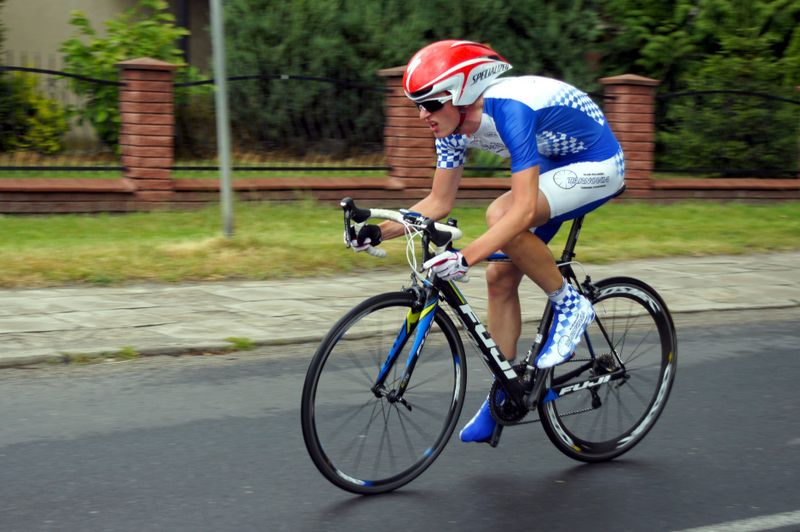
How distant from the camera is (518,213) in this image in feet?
13.6

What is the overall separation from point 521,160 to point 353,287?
15.9 ft

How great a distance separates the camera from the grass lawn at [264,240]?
9.04m

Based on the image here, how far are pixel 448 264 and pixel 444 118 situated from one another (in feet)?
2.07

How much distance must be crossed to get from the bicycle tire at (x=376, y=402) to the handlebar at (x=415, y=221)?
28 cm

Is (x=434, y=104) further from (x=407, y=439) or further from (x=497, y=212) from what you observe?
(x=407, y=439)

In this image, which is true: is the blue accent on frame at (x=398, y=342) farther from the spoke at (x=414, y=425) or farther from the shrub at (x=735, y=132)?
the shrub at (x=735, y=132)

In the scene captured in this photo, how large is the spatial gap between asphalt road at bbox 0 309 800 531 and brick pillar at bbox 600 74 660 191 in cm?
820

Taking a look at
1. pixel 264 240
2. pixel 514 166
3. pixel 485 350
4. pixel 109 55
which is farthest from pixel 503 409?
pixel 109 55

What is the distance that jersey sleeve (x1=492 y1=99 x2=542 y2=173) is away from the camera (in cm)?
415

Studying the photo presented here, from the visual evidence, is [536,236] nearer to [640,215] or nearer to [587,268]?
[587,268]

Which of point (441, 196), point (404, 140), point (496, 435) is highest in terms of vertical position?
point (441, 196)

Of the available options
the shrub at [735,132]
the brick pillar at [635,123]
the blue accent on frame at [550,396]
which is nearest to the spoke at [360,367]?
the blue accent on frame at [550,396]

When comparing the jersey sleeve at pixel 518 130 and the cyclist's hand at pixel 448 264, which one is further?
the jersey sleeve at pixel 518 130

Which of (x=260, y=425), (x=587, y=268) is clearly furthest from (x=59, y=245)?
(x=260, y=425)
